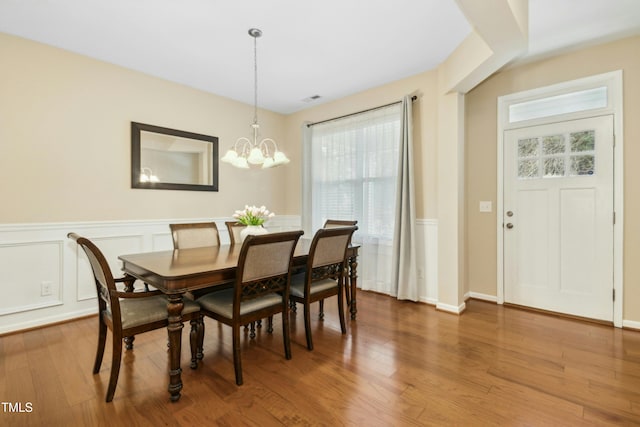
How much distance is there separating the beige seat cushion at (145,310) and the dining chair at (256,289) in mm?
192

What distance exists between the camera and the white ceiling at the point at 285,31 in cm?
228

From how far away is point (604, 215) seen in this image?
2.75 m

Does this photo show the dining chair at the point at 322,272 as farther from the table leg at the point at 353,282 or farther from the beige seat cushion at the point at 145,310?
the beige seat cushion at the point at 145,310

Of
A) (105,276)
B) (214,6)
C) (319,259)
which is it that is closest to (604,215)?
(319,259)

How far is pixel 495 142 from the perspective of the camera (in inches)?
131

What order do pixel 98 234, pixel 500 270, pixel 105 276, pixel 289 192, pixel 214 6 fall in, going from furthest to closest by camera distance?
pixel 289 192, pixel 500 270, pixel 98 234, pixel 214 6, pixel 105 276

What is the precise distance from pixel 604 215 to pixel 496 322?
4.57ft

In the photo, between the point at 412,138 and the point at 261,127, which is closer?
the point at 412,138

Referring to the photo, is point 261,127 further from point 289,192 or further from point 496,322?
point 496,322

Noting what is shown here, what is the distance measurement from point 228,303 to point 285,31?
7.53 feet

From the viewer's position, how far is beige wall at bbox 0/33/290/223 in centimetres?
264

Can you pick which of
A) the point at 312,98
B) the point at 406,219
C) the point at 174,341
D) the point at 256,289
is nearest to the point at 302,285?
the point at 256,289

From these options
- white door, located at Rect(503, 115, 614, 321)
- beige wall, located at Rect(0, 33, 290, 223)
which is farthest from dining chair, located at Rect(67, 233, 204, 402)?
white door, located at Rect(503, 115, 614, 321)

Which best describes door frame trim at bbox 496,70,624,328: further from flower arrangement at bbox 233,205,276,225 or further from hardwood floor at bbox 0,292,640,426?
flower arrangement at bbox 233,205,276,225
